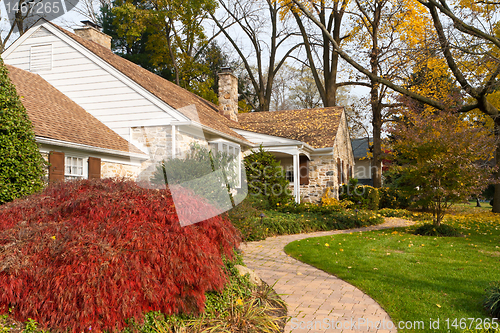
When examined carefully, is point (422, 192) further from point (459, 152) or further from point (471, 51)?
point (471, 51)

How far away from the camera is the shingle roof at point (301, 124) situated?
57.0 feet

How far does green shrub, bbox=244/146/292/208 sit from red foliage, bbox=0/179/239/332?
974cm

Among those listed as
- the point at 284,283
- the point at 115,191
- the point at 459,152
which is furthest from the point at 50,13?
the point at 459,152

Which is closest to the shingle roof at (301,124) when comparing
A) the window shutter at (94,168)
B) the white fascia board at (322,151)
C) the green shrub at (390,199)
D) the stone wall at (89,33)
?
the white fascia board at (322,151)

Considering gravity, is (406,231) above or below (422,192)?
below

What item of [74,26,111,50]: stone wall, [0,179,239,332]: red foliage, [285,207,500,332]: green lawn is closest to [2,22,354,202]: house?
[74,26,111,50]: stone wall

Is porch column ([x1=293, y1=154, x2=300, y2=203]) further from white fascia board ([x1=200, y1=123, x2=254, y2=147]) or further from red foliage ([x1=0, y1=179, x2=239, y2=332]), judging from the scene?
red foliage ([x1=0, y1=179, x2=239, y2=332])

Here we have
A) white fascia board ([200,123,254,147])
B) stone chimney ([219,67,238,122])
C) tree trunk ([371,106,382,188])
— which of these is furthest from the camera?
tree trunk ([371,106,382,188])

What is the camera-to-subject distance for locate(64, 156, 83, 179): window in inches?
353

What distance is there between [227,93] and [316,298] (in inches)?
568

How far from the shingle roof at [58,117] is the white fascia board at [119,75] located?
4.79 feet

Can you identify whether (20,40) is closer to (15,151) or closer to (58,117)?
(58,117)

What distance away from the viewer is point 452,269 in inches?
235

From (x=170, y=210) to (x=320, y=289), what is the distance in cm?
258
